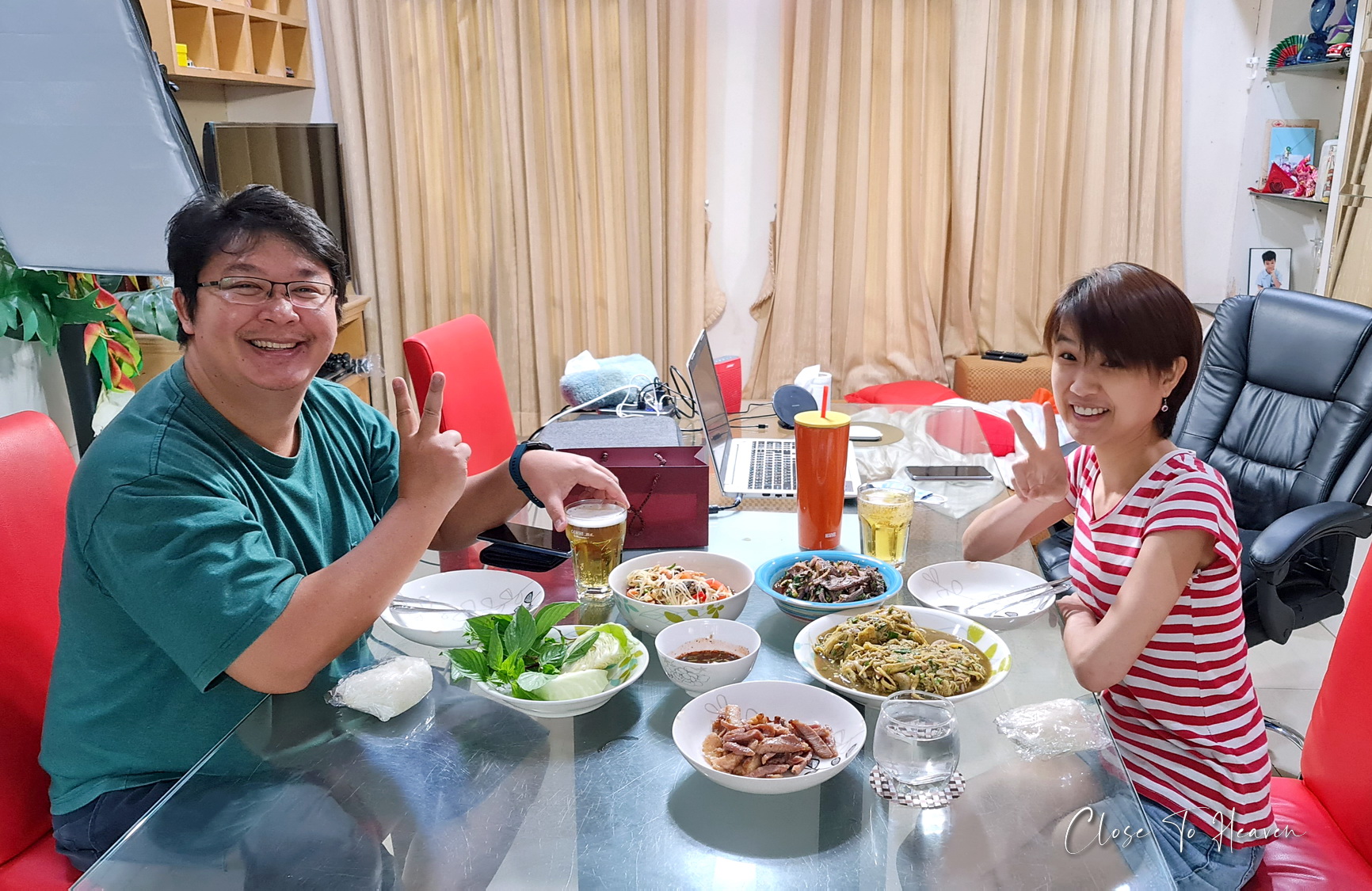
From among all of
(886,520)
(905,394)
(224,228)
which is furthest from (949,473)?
(905,394)

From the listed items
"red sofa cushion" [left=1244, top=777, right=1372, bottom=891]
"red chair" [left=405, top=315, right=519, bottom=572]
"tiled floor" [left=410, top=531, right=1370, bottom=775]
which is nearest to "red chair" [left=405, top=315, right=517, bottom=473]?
"red chair" [left=405, top=315, right=519, bottom=572]

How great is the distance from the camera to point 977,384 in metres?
3.96

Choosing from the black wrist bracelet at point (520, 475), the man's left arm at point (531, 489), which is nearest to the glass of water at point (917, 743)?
the man's left arm at point (531, 489)

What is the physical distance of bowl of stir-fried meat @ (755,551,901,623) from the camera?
131 centimetres

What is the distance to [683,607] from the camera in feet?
4.14

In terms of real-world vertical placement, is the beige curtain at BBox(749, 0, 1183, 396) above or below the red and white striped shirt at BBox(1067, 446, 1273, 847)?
above

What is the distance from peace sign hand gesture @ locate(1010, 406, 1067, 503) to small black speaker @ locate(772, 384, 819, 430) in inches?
37.5

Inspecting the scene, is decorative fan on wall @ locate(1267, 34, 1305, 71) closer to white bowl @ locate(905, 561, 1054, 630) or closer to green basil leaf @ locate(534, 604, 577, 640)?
white bowl @ locate(905, 561, 1054, 630)

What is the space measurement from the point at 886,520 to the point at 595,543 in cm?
44

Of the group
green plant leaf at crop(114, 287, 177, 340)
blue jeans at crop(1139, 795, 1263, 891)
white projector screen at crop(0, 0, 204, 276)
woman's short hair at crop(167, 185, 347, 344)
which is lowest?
blue jeans at crop(1139, 795, 1263, 891)

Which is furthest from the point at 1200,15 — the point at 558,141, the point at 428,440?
the point at 428,440

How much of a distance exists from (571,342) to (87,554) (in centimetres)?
310

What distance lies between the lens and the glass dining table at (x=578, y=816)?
894mm

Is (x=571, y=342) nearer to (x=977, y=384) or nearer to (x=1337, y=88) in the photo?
(x=977, y=384)
